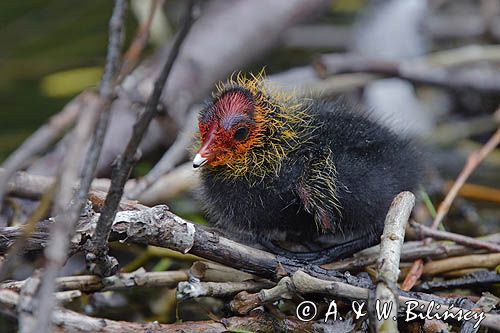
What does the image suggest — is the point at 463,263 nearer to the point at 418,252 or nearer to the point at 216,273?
the point at 418,252

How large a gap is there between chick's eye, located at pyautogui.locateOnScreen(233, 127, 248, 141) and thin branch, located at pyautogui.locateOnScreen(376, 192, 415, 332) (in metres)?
0.43

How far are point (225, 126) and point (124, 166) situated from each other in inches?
23.8

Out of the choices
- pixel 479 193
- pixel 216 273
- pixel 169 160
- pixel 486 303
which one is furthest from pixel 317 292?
pixel 479 193

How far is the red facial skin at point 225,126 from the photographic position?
2.04 metres

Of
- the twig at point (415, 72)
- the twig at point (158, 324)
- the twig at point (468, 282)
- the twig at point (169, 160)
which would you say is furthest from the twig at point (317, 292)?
the twig at point (415, 72)

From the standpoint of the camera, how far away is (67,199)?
1.34 meters

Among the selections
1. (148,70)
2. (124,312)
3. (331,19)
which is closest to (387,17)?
(331,19)

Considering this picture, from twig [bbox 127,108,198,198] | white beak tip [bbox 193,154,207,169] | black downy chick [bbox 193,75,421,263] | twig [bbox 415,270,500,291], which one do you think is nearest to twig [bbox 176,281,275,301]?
black downy chick [bbox 193,75,421,263]

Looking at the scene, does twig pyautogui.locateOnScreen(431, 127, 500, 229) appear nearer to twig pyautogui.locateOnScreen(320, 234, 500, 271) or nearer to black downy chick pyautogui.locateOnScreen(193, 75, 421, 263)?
twig pyautogui.locateOnScreen(320, 234, 500, 271)

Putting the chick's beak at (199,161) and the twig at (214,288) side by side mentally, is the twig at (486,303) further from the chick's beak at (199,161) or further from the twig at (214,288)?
the chick's beak at (199,161)

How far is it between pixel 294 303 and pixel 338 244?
0.29m

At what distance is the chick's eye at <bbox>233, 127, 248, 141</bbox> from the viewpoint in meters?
2.06

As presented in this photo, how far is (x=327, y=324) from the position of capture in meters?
1.86

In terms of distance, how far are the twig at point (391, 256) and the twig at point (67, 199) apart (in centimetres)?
61
